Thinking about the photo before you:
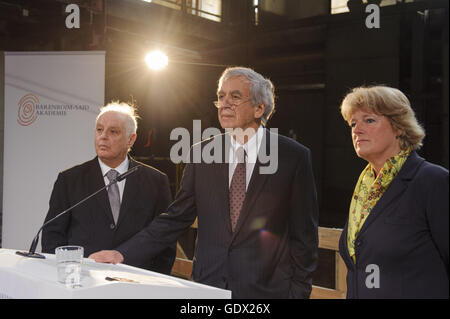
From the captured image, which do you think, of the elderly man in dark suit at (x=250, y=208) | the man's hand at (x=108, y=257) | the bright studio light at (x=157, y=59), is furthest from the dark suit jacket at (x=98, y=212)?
the bright studio light at (x=157, y=59)

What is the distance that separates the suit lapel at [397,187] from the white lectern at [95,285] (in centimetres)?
62

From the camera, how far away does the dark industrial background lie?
725 cm

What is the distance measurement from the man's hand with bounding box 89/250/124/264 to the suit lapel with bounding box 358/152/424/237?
Result: 0.96 m

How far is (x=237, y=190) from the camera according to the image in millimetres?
2119

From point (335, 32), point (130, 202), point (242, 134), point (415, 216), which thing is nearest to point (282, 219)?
point (242, 134)

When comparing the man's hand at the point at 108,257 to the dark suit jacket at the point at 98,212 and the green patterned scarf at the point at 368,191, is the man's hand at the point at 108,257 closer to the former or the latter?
the dark suit jacket at the point at 98,212

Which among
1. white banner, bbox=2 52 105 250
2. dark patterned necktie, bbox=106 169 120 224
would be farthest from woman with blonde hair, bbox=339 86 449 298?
white banner, bbox=2 52 105 250

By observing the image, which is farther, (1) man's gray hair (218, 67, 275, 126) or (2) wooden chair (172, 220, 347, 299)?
(2) wooden chair (172, 220, 347, 299)

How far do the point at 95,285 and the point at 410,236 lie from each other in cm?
104

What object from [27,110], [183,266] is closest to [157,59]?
[27,110]

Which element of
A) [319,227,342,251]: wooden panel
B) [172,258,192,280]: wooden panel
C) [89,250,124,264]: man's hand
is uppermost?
[89,250,124,264]: man's hand

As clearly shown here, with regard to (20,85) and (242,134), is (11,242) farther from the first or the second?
(242,134)

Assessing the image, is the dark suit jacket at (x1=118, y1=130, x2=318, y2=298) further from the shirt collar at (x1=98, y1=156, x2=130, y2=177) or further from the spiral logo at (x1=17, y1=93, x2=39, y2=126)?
the spiral logo at (x1=17, y1=93, x2=39, y2=126)

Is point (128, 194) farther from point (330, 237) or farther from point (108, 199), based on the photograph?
point (330, 237)
